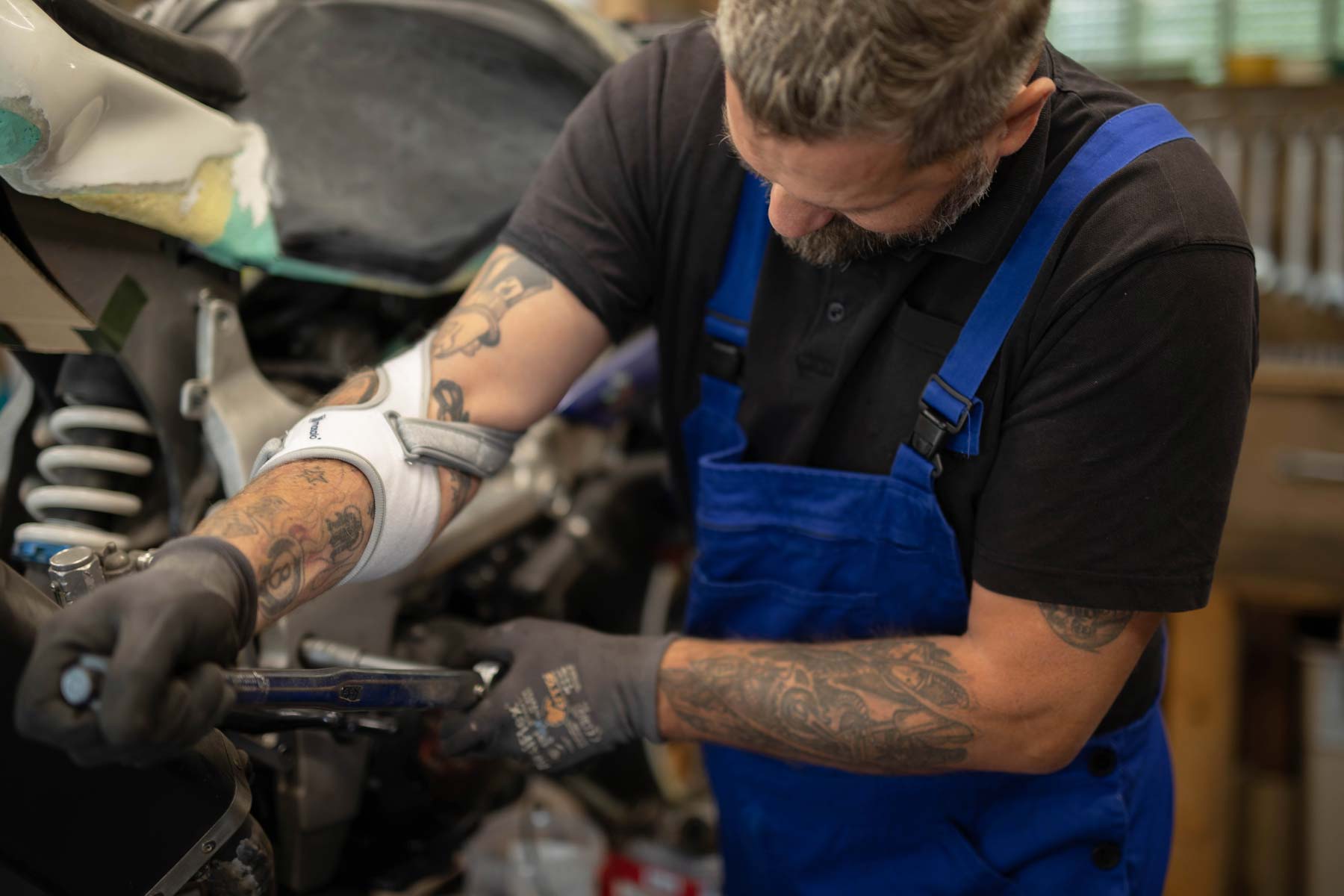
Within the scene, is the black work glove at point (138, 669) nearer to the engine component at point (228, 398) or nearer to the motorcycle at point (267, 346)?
the motorcycle at point (267, 346)

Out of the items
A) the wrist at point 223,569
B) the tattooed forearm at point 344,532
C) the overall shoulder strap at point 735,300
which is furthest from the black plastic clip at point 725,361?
the wrist at point 223,569

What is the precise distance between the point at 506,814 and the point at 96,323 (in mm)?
1036

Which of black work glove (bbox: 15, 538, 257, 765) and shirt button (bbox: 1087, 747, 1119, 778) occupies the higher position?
black work glove (bbox: 15, 538, 257, 765)

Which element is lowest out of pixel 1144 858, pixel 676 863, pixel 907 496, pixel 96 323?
pixel 676 863

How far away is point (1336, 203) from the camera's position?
1957mm

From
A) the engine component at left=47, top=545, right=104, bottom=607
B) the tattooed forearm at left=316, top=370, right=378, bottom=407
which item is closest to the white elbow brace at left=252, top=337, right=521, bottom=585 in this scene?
the tattooed forearm at left=316, top=370, right=378, bottom=407

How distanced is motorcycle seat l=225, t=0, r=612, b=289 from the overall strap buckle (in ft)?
1.57

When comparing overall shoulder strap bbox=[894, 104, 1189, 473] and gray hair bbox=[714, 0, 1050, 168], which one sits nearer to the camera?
gray hair bbox=[714, 0, 1050, 168]

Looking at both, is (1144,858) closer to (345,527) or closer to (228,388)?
(345,527)

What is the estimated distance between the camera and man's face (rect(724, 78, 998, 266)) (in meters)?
0.64

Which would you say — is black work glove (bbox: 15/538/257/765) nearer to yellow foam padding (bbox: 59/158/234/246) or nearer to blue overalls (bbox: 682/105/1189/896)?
yellow foam padding (bbox: 59/158/234/246)

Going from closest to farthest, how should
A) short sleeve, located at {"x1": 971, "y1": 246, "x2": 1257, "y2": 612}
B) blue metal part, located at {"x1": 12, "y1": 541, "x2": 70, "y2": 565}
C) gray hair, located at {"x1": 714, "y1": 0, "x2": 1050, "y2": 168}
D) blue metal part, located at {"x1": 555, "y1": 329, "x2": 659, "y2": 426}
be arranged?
gray hair, located at {"x1": 714, "y1": 0, "x2": 1050, "y2": 168} < short sleeve, located at {"x1": 971, "y1": 246, "x2": 1257, "y2": 612} < blue metal part, located at {"x1": 12, "y1": 541, "x2": 70, "y2": 565} < blue metal part, located at {"x1": 555, "y1": 329, "x2": 659, "y2": 426}

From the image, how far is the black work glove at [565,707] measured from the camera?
0.85 metres

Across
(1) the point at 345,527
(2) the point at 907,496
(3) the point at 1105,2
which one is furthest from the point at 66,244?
(3) the point at 1105,2
